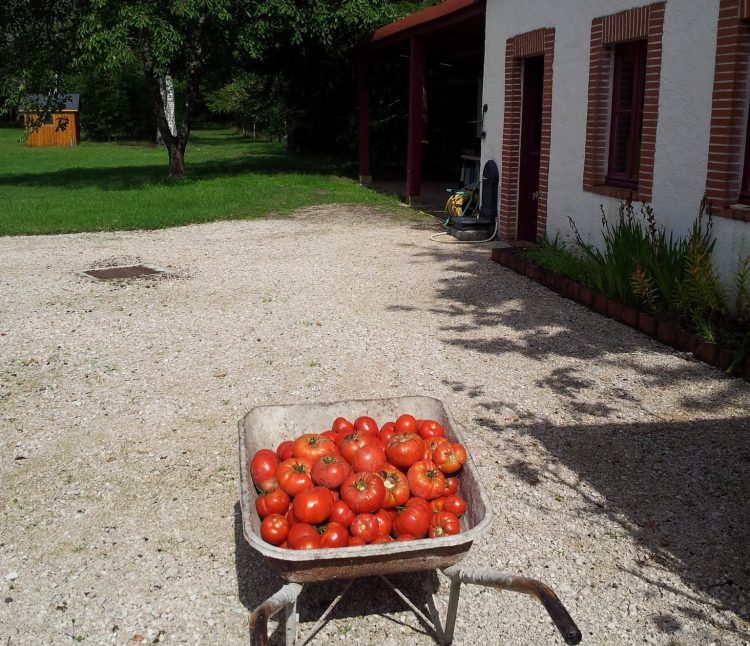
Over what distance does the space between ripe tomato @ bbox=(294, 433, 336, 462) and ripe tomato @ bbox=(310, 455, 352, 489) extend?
0.08 metres

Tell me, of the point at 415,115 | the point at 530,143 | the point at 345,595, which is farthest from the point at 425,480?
the point at 415,115

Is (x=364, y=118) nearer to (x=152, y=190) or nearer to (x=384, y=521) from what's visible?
(x=152, y=190)

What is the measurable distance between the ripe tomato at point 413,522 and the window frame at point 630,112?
21.0ft

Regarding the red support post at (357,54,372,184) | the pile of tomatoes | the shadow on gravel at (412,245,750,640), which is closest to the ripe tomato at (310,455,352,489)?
the pile of tomatoes

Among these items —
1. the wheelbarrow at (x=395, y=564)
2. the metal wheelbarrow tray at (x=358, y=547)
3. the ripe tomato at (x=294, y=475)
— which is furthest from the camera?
the ripe tomato at (x=294, y=475)

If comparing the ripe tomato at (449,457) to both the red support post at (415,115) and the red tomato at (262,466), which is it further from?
the red support post at (415,115)

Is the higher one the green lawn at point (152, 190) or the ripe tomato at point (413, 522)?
the green lawn at point (152, 190)

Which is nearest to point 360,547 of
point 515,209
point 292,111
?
point 515,209

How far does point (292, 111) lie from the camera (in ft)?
94.6

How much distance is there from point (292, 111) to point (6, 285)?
20.5m

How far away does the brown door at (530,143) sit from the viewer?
1126cm

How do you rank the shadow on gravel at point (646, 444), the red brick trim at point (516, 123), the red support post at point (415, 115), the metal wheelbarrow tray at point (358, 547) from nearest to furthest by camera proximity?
the metal wheelbarrow tray at point (358, 547)
the shadow on gravel at point (646, 444)
the red brick trim at point (516, 123)
the red support post at point (415, 115)

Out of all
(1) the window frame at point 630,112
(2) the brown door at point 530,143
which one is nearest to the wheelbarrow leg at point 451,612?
(1) the window frame at point 630,112

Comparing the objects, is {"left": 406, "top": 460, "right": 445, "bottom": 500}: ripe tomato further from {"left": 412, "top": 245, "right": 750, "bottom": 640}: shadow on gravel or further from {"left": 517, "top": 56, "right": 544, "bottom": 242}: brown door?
{"left": 517, "top": 56, "right": 544, "bottom": 242}: brown door
